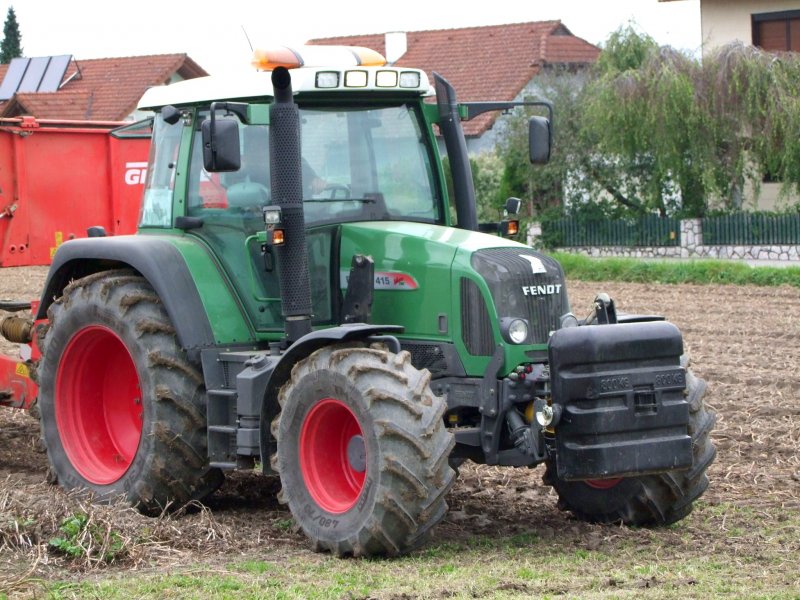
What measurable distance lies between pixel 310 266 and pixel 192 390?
0.93 meters

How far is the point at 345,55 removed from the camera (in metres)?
7.52

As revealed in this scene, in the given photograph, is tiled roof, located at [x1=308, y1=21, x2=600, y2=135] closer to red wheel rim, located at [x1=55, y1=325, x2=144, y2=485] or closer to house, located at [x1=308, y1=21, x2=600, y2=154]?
house, located at [x1=308, y1=21, x2=600, y2=154]

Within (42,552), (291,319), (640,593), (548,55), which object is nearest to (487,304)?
(291,319)

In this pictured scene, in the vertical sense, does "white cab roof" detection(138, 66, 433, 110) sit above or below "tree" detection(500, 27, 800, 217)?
below

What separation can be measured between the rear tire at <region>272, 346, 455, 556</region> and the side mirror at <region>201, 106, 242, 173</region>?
1037 mm

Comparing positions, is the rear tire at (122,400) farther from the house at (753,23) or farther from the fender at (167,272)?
the house at (753,23)

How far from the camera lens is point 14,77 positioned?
24891 millimetres

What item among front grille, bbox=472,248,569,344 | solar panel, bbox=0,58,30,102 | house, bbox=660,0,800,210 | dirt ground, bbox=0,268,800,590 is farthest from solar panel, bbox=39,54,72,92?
front grille, bbox=472,248,569,344

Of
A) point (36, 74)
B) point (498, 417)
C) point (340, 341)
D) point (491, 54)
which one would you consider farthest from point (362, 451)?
point (491, 54)

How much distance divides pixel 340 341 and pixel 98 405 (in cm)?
230

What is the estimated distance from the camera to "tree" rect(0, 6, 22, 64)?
52250 mm

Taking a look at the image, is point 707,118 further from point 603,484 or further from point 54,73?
point 603,484

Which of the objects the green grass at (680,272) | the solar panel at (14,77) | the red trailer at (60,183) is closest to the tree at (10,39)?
the solar panel at (14,77)

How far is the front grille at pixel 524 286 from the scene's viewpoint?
21.7 ft
